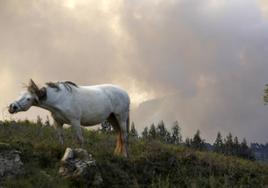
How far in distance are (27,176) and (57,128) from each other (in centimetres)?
375

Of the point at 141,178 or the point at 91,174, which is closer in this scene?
the point at 91,174

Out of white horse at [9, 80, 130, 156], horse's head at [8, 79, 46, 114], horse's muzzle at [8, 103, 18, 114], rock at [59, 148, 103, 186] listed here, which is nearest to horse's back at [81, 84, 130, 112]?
white horse at [9, 80, 130, 156]

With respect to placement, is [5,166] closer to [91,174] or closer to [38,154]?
[38,154]

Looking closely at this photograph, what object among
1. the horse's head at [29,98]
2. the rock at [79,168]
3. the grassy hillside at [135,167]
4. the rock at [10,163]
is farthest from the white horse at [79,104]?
the rock at [79,168]

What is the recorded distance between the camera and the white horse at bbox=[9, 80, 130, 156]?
18.0 metres

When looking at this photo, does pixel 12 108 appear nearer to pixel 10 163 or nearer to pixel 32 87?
pixel 32 87

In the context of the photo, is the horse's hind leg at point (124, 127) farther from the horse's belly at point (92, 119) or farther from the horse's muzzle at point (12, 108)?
the horse's muzzle at point (12, 108)

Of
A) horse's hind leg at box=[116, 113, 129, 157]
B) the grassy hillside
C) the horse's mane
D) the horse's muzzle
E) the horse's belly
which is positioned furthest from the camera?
horse's hind leg at box=[116, 113, 129, 157]

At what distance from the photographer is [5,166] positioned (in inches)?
591

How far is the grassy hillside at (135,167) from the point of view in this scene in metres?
15.2

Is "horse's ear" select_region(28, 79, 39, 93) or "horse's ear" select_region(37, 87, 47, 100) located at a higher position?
"horse's ear" select_region(28, 79, 39, 93)

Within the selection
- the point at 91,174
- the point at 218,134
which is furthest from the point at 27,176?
the point at 218,134

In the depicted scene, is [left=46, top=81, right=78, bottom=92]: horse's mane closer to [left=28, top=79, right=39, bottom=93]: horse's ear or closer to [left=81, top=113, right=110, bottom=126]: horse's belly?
[left=28, top=79, right=39, bottom=93]: horse's ear

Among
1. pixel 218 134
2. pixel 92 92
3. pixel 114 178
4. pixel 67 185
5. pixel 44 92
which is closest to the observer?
pixel 67 185
